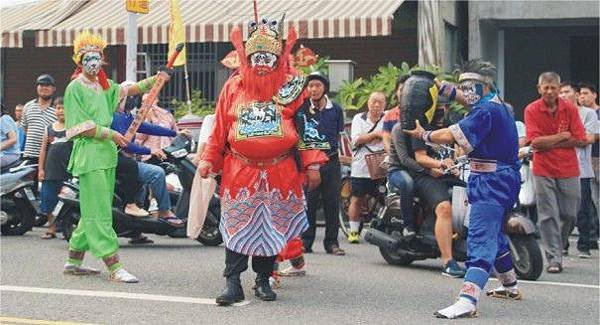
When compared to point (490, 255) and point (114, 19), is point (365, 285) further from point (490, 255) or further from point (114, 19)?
point (114, 19)

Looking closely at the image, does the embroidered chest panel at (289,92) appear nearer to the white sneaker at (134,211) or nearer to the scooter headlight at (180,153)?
the white sneaker at (134,211)

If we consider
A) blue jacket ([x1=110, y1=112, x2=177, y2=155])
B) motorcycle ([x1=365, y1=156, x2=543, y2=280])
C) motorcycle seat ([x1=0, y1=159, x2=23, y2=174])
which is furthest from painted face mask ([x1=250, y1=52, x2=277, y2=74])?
motorcycle seat ([x1=0, y1=159, x2=23, y2=174])

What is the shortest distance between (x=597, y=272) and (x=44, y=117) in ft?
22.5

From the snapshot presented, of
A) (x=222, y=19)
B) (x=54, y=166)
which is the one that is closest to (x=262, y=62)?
(x=54, y=166)

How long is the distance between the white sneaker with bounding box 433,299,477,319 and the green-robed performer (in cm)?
268

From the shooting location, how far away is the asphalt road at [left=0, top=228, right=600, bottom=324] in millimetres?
8133

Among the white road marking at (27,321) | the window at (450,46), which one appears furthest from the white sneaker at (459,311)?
the window at (450,46)

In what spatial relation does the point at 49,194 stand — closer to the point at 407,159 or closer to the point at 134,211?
the point at 134,211

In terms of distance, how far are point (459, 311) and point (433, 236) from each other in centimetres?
251

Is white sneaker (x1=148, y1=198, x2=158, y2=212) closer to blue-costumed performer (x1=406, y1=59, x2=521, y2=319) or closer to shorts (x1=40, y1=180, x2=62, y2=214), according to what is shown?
shorts (x1=40, y1=180, x2=62, y2=214)

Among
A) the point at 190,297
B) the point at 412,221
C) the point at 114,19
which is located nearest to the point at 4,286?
the point at 190,297

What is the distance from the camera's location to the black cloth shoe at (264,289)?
880cm

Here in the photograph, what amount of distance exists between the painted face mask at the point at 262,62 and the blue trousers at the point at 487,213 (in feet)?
5.44

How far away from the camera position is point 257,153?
8.60 metres
